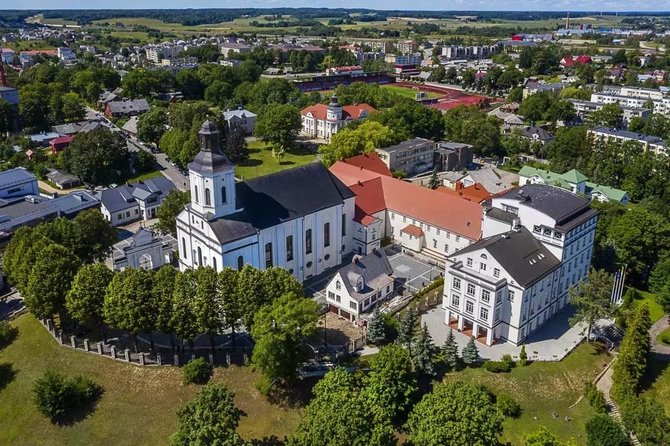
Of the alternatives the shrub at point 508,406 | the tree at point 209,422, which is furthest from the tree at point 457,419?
the tree at point 209,422

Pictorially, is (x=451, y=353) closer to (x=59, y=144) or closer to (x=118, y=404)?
(x=118, y=404)

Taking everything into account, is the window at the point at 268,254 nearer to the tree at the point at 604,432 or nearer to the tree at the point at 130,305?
the tree at the point at 130,305

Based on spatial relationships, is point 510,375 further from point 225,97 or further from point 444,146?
point 225,97

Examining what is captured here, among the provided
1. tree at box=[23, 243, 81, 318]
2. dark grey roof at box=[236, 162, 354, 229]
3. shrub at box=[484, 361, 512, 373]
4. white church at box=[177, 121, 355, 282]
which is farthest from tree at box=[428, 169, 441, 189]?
tree at box=[23, 243, 81, 318]

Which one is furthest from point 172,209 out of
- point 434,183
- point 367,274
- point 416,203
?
point 434,183

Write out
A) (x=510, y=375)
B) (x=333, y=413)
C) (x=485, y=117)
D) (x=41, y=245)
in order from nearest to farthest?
(x=333, y=413)
(x=510, y=375)
(x=41, y=245)
(x=485, y=117)

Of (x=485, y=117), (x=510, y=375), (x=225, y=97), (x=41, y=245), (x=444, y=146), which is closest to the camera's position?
(x=510, y=375)

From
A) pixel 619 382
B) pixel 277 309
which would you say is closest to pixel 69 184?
pixel 277 309
